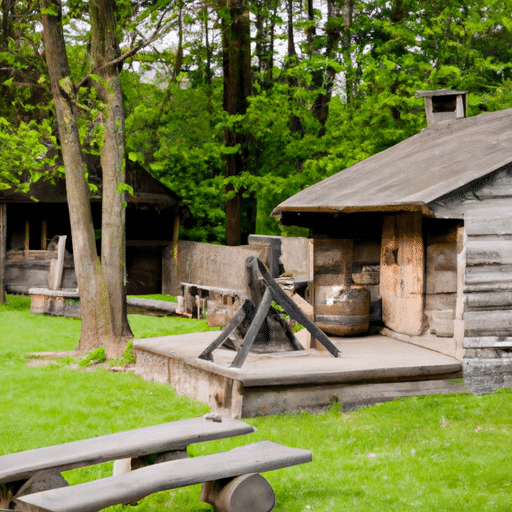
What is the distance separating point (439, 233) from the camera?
32.3 feet

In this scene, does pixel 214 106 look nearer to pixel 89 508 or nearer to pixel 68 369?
pixel 68 369

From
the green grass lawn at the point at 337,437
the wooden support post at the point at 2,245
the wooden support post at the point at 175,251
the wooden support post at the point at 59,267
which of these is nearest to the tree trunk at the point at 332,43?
the wooden support post at the point at 175,251

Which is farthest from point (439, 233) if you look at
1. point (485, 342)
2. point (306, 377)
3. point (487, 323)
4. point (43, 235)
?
point (43, 235)

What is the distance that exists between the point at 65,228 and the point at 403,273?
1599 cm

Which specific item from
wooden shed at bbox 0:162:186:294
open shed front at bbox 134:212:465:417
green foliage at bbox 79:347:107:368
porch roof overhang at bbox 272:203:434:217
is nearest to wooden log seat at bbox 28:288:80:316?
wooden shed at bbox 0:162:186:294

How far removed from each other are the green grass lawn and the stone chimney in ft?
17.6

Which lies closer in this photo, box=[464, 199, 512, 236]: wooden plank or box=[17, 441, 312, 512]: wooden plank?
box=[17, 441, 312, 512]: wooden plank

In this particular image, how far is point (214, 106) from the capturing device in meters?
22.8

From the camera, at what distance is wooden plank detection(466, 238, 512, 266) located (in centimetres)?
880

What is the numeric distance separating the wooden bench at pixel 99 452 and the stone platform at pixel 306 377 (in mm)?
2376

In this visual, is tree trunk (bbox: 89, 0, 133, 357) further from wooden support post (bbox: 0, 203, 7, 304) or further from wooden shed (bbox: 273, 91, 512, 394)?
wooden support post (bbox: 0, 203, 7, 304)

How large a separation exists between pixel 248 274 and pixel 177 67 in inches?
236

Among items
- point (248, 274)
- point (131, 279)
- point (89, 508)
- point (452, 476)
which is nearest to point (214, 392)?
point (248, 274)

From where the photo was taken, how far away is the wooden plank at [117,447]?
4.74 meters
